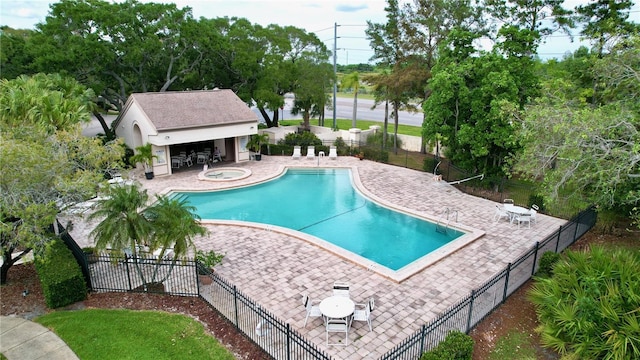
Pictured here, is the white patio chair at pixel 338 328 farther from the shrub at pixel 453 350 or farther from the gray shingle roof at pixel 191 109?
the gray shingle roof at pixel 191 109

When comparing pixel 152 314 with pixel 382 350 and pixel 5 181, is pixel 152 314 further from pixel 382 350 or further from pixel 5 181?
pixel 382 350

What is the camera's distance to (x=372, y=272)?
14.0 m

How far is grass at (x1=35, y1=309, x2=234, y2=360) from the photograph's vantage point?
9.91 metres

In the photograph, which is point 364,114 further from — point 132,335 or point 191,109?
point 132,335

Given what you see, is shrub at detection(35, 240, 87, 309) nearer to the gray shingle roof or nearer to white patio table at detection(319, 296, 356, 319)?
white patio table at detection(319, 296, 356, 319)

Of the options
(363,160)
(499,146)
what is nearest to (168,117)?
(363,160)

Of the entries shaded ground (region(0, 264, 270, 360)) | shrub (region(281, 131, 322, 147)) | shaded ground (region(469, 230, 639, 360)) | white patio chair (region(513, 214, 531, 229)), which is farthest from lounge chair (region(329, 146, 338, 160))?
shaded ground (region(0, 264, 270, 360))

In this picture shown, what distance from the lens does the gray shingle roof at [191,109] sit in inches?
1010

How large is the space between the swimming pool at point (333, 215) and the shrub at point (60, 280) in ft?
26.4

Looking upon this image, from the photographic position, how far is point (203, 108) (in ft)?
90.8

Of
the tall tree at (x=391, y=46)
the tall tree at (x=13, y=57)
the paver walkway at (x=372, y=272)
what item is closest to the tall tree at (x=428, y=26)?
the tall tree at (x=391, y=46)

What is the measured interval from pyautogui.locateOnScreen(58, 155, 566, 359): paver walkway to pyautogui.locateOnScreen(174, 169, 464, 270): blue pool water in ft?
3.52

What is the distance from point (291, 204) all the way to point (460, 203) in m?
9.13

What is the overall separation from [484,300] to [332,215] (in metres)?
9.73
